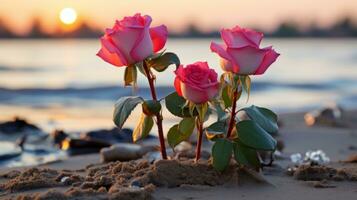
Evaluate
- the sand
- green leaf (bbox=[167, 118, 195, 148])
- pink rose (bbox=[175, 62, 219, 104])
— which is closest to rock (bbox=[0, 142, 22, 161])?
the sand

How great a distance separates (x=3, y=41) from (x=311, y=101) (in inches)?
1032

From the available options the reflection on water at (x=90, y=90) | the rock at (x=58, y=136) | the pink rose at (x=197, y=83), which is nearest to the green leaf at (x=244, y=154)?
the pink rose at (x=197, y=83)

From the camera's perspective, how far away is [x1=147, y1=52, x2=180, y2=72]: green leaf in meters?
3.07

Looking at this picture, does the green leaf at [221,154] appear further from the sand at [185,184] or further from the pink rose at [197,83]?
the pink rose at [197,83]

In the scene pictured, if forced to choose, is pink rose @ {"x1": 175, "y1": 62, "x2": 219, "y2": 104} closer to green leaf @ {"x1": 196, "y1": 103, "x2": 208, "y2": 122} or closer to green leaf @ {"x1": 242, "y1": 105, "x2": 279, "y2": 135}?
green leaf @ {"x1": 196, "y1": 103, "x2": 208, "y2": 122}

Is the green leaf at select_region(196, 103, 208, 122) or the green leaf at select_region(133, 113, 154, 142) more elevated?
A: the green leaf at select_region(196, 103, 208, 122)

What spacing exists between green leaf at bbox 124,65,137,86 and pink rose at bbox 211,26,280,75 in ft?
1.13

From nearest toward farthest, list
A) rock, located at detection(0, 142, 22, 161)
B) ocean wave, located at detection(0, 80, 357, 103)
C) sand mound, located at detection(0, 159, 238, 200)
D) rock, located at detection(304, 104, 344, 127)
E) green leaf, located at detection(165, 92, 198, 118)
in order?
sand mound, located at detection(0, 159, 238, 200)
green leaf, located at detection(165, 92, 198, 118)
rock, located at detection(0, 142, 22, 161)
rock, located at detection(304, 104, 344, 127)
ocean wave, located at detection(0, 80, 357, 103)

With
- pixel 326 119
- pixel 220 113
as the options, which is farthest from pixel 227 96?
pixel 326 119

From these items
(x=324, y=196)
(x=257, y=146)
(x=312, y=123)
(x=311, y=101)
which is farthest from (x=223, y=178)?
(x=311, y=101)

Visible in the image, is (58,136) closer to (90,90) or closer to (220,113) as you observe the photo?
(220,113)

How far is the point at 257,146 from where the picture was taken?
118 inches

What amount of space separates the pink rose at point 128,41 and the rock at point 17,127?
3887 mm

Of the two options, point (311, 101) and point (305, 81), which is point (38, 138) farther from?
point (305, 81)
